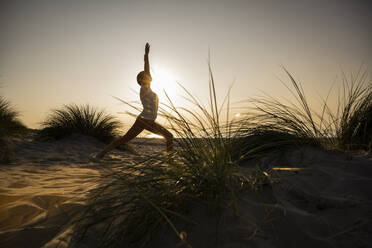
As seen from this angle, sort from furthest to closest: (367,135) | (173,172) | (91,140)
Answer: (91,140)
(367,135)
(173,172)

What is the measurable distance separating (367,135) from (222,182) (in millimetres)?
2066

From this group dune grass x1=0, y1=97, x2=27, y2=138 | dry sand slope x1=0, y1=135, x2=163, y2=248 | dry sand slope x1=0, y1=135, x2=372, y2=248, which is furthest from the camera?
dune grass x1=0, y1=97, x2=27, y2=138

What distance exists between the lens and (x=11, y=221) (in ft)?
4.56

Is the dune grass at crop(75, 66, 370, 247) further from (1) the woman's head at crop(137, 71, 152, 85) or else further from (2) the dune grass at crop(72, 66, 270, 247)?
(1) the woman's head at crop(137, 71, 152, 85)

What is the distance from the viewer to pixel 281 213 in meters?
1.00

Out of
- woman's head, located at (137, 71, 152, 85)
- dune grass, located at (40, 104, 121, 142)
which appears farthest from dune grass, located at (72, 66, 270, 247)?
dune grass, located at (40, 104, 121, 142)

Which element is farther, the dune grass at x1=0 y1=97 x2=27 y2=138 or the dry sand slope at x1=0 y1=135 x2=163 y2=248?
the dune grass at x1=0 y1=97 x2=27 y2=138

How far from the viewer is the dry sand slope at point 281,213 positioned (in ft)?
2.87

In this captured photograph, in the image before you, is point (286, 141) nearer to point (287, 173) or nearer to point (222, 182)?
point (287, 173)

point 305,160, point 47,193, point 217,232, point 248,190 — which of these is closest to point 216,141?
point 248,190

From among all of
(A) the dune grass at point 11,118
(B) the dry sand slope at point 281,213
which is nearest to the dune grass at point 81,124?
(A) the dune grass at point 11,118

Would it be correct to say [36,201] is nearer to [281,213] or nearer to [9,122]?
[281,213]

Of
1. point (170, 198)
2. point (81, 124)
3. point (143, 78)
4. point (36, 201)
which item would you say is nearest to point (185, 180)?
point (170, 198)

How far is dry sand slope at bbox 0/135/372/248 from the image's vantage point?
34.5 inches
